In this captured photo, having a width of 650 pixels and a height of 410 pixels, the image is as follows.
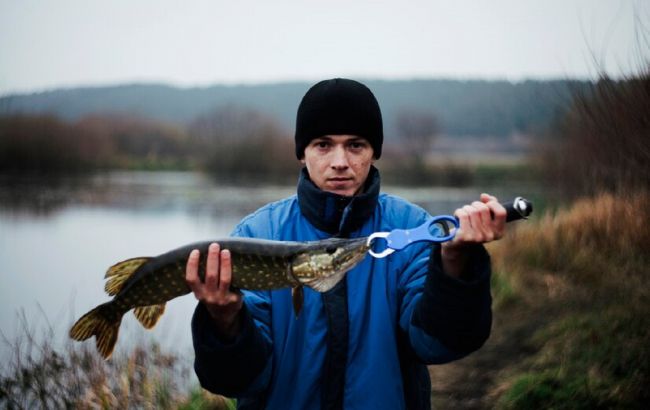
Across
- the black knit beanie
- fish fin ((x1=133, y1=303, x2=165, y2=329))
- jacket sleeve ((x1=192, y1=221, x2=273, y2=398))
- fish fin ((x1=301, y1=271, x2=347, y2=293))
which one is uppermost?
the black knit beanie

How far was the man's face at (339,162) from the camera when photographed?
7.62 ft

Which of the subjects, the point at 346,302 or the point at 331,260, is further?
the point at 346,302

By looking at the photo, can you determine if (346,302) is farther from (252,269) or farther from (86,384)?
(86,384)

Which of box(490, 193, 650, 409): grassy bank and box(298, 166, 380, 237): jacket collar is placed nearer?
box(298, 166, 380, 237): jacket collar

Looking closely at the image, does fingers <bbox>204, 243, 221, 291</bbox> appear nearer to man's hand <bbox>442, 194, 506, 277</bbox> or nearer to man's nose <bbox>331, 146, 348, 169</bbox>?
man's nose <bbox>331, 146, 348, 169</bbox>

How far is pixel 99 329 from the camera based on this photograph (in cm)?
213

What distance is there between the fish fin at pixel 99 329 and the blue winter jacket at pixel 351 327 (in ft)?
1.28

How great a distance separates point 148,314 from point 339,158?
1.00m

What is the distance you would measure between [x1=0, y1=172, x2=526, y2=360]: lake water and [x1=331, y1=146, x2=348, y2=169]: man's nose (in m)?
2.93

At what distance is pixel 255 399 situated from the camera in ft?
7.28

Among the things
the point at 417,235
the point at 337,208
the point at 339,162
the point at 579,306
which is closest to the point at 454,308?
the point at 417,235

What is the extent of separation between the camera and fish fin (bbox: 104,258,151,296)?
6.72 ft

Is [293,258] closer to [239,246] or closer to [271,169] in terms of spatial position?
[239,246]

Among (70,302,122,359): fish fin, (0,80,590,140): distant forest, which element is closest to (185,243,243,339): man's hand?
(70,302,122,359): fish fin
